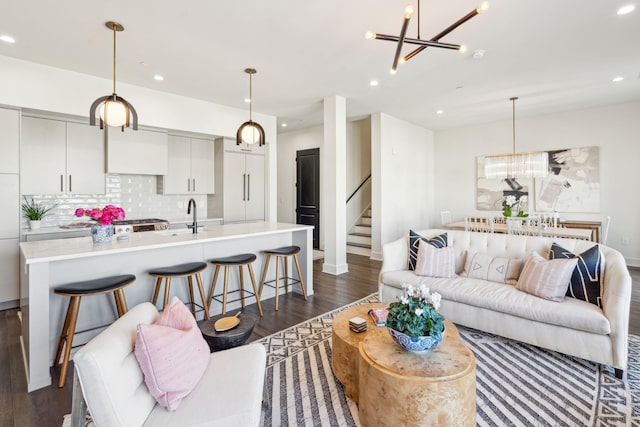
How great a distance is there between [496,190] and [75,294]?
24.5 ft

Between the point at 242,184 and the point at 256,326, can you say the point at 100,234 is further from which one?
the point at 242,184

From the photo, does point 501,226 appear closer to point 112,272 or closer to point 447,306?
point 447,306

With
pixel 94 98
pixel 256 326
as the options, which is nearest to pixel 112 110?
pixel 94 98

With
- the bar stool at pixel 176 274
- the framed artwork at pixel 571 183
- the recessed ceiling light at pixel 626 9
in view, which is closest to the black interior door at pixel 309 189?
the bar stool at pixel 176 274

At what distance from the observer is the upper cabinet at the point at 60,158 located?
413cm

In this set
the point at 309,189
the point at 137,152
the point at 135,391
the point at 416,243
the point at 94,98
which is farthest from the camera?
the point at 309,189

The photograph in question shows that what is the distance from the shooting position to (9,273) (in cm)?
376

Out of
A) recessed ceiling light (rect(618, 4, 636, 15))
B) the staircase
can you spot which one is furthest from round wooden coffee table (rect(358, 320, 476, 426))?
the staircase

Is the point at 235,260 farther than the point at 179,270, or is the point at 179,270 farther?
the point at 235,260

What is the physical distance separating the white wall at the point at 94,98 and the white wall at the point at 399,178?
2127mm

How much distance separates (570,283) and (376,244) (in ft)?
12.7

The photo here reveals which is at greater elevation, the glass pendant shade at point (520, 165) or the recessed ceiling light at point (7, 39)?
the recessed ceiling light at point (7, 39)

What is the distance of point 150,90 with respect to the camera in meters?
4.67

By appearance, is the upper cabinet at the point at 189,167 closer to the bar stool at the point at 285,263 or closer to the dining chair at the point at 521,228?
the bar stool at the point at 285,263
